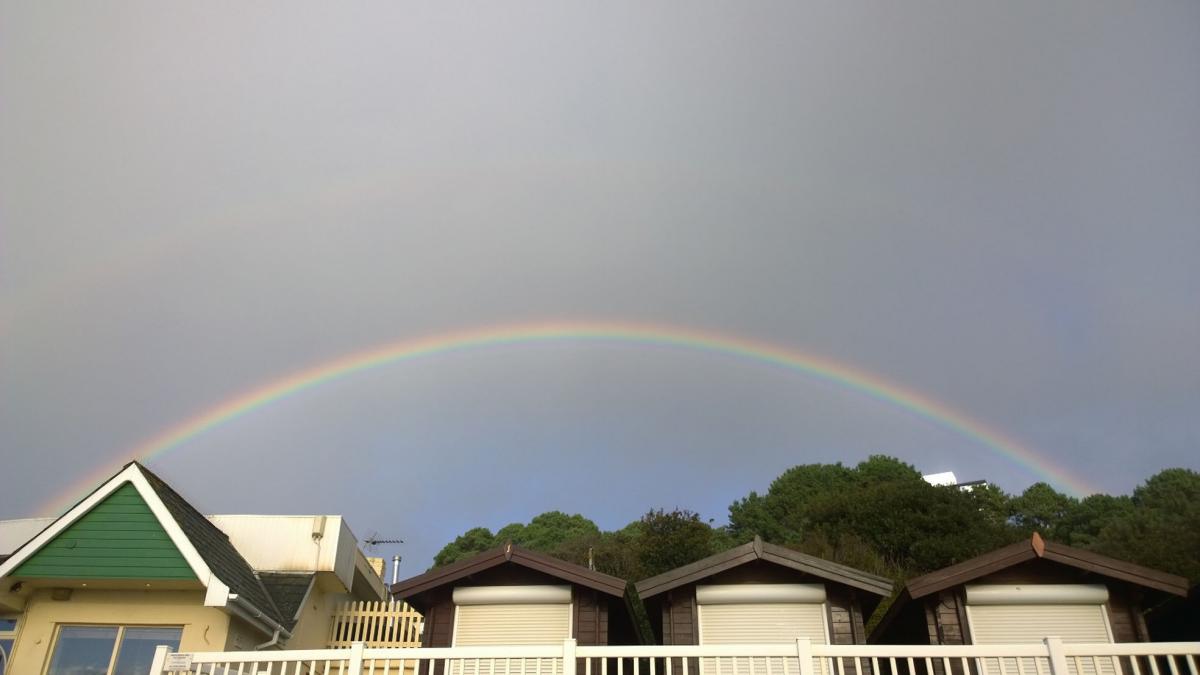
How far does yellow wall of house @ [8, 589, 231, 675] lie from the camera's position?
13.3m

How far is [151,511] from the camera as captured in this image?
1328 centimetres

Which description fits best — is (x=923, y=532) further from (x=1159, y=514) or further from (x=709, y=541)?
(x=1159, y=514)

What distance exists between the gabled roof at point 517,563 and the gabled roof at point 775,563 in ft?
2.00

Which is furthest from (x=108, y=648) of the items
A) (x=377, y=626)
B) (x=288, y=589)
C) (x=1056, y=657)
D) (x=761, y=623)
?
(x=1056, y=657)

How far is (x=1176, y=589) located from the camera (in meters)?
11.4

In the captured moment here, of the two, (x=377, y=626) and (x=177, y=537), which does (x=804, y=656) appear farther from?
(x=377, y=626)

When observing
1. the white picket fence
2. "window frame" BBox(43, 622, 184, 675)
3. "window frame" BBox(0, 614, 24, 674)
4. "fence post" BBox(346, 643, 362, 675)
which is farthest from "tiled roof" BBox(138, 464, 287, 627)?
"fence post" BBox(346, 643, 362, 675)

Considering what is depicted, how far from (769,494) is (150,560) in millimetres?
45760

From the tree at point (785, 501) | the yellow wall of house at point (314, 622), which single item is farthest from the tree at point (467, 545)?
the yellow wall of house at point (314, 622)

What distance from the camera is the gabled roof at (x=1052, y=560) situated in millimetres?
11461

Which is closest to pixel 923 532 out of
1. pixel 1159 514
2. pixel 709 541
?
pixel 709 541

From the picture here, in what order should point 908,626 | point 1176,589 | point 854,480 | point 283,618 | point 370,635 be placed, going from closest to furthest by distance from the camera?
point 1176,589, point 908,626, point 283,618, point 370,635, point 854,480

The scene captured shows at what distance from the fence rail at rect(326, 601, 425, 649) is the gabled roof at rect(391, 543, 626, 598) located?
16.0ft

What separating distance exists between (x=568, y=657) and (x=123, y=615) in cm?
1006
